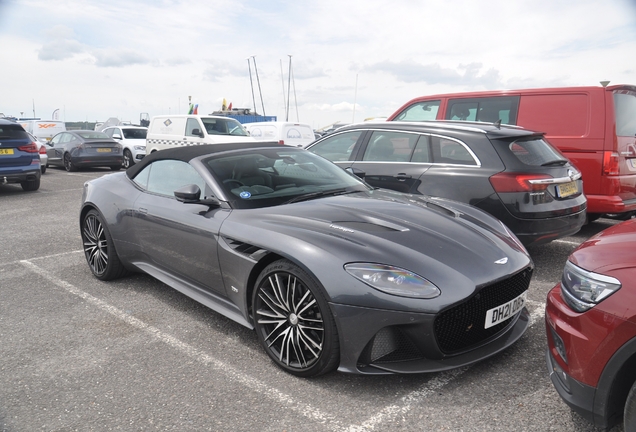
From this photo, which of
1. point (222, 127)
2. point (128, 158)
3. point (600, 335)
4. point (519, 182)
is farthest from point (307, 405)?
point (128, 158)

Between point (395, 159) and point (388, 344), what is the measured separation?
3.21m

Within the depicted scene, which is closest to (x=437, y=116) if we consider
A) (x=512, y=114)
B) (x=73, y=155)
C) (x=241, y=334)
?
(x=512, y=114)

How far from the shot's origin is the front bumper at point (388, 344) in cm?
266

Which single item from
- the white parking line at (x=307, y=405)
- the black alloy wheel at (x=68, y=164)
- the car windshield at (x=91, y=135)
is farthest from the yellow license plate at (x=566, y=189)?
the black alloy wheel at (x=68, y=164)

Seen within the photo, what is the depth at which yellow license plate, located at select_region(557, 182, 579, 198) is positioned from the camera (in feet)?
16.0

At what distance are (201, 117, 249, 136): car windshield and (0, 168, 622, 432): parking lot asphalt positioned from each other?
1045cm

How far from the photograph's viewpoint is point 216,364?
3.24 metres

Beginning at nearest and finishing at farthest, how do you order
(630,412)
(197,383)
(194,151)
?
(630,412)
(197,383)
(194,151)

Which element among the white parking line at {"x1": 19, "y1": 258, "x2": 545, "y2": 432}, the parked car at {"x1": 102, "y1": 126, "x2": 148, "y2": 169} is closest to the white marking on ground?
the white parking line at {"x1": 19, "y1": 258, "x2": 545, "y2": 432}

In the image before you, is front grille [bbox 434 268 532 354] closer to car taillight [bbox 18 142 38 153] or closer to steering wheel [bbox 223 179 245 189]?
steering wheel [bbox 223 179 245 189]

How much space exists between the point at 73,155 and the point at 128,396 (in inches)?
608

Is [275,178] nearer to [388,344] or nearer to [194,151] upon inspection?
[194,151]

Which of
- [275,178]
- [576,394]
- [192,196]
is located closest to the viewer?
[576,394]

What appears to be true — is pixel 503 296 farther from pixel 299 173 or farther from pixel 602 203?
pixel 602 203
